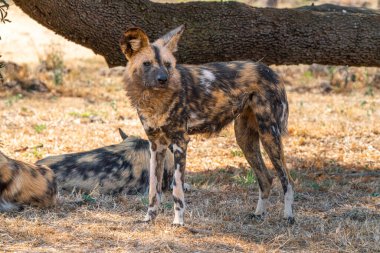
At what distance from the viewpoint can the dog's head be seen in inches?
197

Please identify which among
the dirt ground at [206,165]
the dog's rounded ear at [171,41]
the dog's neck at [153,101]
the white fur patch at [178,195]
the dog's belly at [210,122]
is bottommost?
the dirt ground at [206,165]

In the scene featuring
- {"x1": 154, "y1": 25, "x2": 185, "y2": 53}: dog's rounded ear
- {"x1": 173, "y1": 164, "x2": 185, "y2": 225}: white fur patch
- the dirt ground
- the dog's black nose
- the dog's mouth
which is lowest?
the dirt ground

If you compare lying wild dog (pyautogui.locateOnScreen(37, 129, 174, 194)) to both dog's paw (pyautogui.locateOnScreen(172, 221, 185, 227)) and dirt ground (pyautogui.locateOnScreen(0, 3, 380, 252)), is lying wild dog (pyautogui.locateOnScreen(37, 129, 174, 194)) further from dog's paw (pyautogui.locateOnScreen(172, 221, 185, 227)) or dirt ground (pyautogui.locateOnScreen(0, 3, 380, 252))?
dog's paw (pyautogui.locateOnScreen(172, 221, 185, 227))

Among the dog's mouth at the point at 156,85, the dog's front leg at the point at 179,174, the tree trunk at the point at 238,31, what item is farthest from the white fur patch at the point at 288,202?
the tree trunk at the point at 238,31

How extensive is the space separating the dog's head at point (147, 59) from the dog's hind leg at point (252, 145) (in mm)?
936

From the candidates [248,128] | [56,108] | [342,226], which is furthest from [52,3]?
[56,108]

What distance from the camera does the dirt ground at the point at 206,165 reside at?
485cm

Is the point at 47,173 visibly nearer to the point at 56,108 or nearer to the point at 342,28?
the point at 342,28

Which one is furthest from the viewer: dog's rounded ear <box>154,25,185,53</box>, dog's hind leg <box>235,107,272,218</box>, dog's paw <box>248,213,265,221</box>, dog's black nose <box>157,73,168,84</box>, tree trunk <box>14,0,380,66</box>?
tree trunk <box>14,0,380,66</box>

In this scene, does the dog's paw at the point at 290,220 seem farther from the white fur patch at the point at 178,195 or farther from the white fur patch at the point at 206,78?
the white fur patch at the point at 206,78

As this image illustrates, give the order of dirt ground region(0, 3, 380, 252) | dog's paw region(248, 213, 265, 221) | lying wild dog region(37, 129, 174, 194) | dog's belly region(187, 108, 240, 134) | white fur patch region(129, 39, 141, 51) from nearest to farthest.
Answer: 1. dirt ground region(0, 3, 380, 252)
2. white fur patch region(129, 39, 141, 51)
3. dog's belly region(187, 108, 240, 134)
4. dog's paw region(248, 213, 265, 221)
5. lying wild dog region(37, 129, 174, 194)

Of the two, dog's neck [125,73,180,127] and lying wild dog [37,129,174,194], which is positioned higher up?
dog's neck [125,73,180,127]

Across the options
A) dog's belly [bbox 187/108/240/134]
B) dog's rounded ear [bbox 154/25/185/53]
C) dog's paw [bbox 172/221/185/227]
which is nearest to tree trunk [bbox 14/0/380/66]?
dog's rounded ear [bbox 154/25/185/53]

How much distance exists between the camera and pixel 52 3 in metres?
6.93
